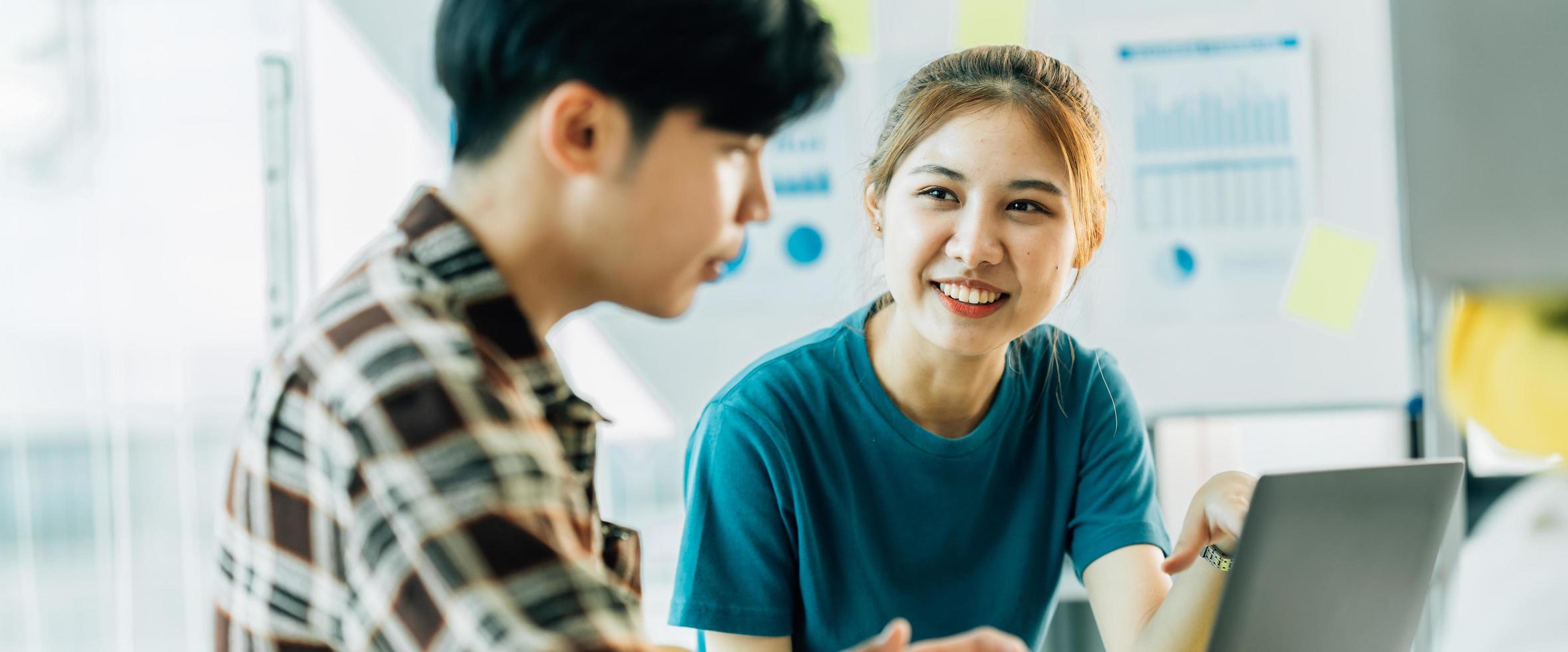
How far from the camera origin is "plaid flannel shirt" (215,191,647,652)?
0.40 meters

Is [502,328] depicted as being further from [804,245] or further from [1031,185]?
[804,245]

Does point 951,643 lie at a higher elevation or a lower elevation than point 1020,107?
lower

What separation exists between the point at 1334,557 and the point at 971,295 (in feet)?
1.06

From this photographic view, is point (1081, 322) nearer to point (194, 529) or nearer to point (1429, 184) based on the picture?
point (1429, 184)

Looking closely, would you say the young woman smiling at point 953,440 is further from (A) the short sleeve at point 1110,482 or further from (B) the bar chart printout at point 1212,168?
(B) the bar chart printout at point 1212,168

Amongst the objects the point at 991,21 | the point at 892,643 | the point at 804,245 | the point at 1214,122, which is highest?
the point at 991,21

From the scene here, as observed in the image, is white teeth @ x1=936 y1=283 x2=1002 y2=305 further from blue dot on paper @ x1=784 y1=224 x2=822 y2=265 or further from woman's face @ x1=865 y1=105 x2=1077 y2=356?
blue dot on paper @ x1=784 y1=224 x2=822 y2=265

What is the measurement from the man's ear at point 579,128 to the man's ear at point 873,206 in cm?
52

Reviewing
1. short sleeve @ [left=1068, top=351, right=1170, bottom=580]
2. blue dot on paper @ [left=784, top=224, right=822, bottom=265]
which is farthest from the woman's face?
blue dot on paper @ [left=784, top=224, right=822, bottom=265]

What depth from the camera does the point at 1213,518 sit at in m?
0.78

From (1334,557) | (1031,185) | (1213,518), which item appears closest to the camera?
(1334,557)

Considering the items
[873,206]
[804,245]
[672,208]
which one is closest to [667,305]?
[672,208]

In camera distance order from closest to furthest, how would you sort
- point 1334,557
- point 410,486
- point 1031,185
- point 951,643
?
point 410,486 → point 951,643 → point 1334,557 → point 1031,185

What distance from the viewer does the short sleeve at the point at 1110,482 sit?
939 millimetres
